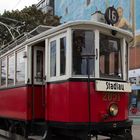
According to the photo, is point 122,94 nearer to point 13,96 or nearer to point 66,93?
point 66,93

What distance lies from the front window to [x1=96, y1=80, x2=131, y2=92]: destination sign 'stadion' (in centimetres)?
24

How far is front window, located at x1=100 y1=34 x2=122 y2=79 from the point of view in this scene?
404 inches

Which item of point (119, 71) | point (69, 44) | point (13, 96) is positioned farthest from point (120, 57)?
point (13, 96)

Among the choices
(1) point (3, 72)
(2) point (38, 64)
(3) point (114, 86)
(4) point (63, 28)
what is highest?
(4) point (63, 28)

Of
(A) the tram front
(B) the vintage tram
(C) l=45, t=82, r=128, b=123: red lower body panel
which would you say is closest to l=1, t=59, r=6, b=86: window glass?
(B) the vintage tram

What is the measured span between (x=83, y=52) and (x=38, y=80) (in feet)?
Answer: 6.91

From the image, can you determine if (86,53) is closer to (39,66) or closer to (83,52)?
(83,52)

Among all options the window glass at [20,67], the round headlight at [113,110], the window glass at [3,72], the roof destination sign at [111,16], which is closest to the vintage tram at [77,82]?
the round headlight at [113,110]

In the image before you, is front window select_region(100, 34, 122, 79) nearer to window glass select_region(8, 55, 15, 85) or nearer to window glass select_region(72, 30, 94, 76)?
window glass select_region(72, 30, 94, 76)

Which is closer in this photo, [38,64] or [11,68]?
[38,64]

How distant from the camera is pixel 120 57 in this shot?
1078 cm

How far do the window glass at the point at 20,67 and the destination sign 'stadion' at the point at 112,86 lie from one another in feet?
9.46

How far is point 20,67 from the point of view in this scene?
1236 cm

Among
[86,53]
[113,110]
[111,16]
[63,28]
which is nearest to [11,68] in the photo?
[63,28]
